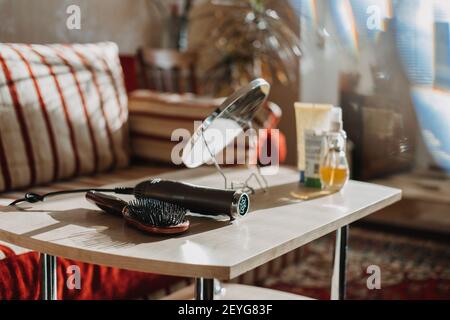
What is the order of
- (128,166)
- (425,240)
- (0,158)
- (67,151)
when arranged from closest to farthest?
(0,158)
(67,151)
(128,166)
(425,240)

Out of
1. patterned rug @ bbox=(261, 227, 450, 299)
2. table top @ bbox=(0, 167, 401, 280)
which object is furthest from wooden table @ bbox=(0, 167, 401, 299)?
patterned rug @ bbox=(261, 227, 450, 299)

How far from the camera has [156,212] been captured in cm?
115

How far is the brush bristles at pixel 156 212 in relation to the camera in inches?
44.8

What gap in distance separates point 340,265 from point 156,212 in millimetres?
704

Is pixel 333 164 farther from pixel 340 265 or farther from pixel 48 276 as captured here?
pixel 48 276

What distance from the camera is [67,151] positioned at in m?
2.06

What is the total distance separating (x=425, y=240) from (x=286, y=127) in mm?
903

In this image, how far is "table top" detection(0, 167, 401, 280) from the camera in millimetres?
1017

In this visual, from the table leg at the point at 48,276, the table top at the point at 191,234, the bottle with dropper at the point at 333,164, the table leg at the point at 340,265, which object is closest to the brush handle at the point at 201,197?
the table top at the point at 191,234

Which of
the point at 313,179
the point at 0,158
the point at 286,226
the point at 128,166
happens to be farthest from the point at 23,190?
the point at 286,226

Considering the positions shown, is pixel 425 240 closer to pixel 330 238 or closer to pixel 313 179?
pixel 330 238

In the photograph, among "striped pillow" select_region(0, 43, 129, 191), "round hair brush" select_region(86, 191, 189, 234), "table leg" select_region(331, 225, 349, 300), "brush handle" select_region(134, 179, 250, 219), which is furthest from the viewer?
→ "striped pillow" select_region(0, 43, 129, 191)

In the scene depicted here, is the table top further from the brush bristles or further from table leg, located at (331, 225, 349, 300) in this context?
table leg, located at (331, 225, 349, 300)

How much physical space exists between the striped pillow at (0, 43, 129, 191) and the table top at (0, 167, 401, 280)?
57 cm
